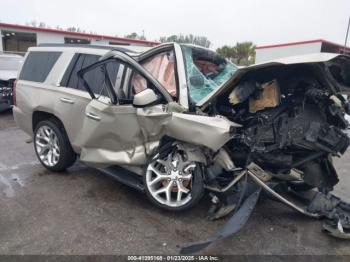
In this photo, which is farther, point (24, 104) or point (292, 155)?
point (24, 104)

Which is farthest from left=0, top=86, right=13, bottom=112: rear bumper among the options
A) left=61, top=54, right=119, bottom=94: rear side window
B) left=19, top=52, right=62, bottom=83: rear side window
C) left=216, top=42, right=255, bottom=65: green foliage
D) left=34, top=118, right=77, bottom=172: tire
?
left=216, top=42, right=255, bottom=65: green foliage

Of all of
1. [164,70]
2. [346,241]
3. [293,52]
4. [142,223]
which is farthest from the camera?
[293,52]

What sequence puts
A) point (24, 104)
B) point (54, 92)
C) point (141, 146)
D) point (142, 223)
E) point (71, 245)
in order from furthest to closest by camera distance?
point (24, 104) < point (54, 92) < point (141, 146) < point (142, 223) < point (71, 245)

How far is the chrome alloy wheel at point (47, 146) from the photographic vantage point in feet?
15.2

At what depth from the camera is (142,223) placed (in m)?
3.42

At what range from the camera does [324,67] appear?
2.91 meters

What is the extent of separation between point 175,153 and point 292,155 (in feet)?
4.19

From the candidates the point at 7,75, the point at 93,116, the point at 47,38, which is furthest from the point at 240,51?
the point at 93,116

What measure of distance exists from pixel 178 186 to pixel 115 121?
3.49 feet

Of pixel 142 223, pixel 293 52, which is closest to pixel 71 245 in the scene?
pixel 142 223

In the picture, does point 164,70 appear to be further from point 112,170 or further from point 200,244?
point 200,244

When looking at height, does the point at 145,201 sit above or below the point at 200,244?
below

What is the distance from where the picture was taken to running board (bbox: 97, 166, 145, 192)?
3.70m

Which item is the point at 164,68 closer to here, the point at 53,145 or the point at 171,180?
the point at 171,180
